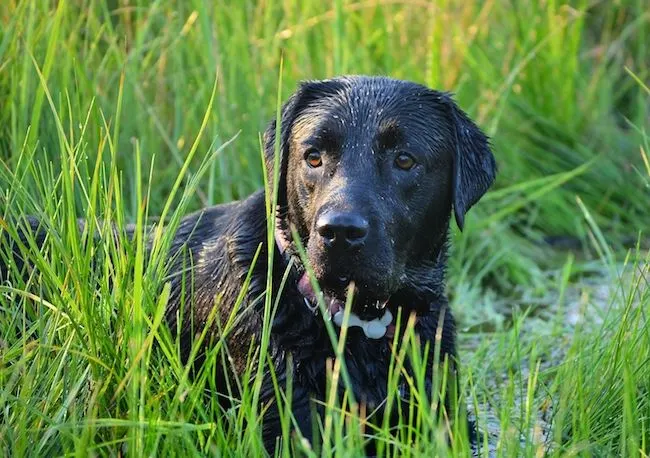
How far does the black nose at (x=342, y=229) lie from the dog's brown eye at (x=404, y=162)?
0.42 meters

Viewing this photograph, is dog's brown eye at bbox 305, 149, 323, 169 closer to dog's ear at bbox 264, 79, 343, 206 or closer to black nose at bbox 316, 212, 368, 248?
dog's ear at bbox 264, 79, 343, 206

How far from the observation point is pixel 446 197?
414 centimetres

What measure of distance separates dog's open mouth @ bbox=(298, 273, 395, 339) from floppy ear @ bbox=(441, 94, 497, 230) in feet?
1.35

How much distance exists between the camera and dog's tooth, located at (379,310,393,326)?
3998 mm

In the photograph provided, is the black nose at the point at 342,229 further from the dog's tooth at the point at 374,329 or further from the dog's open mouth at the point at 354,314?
the dog's tooth at the point at 374,329

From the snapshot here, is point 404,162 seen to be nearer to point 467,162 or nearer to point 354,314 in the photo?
point 467,162

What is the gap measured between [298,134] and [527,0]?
152 inches

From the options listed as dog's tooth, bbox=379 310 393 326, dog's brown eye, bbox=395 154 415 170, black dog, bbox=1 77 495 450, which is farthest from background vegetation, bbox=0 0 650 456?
dog's brown eye, bbox=395 154 415 170

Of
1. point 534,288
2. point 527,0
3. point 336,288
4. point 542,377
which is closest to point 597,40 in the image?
point 527,0

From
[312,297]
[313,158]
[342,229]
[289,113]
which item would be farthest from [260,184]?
[342,229]

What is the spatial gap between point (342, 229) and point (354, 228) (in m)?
0.04

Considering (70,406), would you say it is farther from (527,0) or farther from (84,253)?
(527,0)

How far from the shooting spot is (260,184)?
6082mm

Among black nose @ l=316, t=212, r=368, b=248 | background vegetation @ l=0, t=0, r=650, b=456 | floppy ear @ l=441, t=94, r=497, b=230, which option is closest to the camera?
background vegetation @ l=0, t=0, r=650, b=456
